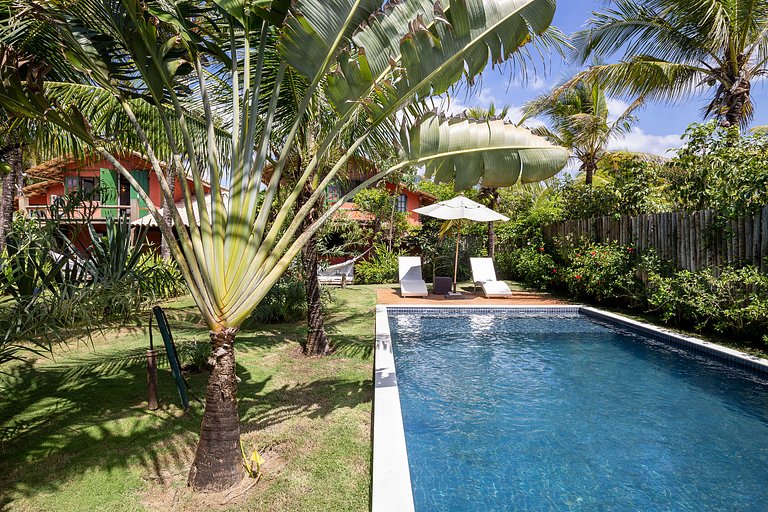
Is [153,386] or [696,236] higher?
[696,236]

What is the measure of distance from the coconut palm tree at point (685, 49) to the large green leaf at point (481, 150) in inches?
347

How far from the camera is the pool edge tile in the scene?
298cm

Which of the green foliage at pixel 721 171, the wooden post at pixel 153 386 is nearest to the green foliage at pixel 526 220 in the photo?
the green foliage at pixel 721 171

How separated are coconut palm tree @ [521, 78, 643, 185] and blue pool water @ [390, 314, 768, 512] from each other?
12585mm

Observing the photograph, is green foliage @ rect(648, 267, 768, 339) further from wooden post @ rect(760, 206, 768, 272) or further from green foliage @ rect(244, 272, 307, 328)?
green foliage @ rect(244, 272, 307, 328)

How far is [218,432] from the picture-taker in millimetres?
3326

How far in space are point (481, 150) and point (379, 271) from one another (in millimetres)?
15239

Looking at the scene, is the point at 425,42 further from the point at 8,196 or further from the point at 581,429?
the point at 8,196

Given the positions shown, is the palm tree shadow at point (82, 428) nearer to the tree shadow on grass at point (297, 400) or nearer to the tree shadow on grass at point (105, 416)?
the tree shadow on grass at point (105, 416)

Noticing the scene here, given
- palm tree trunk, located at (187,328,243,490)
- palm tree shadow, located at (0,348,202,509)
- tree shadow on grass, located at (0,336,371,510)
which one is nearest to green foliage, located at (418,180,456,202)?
tree shadow on grass, located at (0,336,371,510)

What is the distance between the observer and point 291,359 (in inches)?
272

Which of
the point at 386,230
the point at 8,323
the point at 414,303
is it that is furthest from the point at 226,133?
the point at 386,230

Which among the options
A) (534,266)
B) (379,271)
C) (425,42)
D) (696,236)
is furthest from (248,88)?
(379,271)

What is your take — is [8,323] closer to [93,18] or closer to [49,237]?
[49,237]
